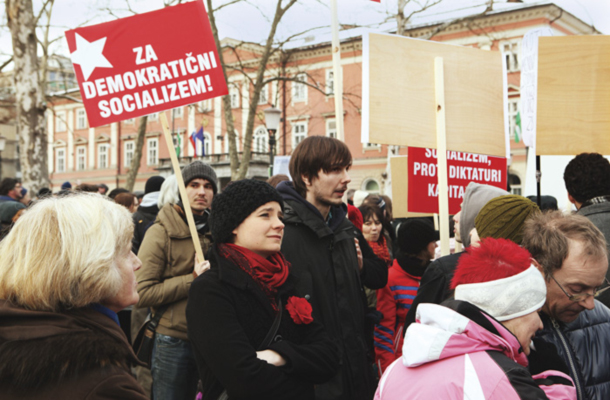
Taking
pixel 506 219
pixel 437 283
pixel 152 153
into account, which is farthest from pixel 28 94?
pixel 152 153

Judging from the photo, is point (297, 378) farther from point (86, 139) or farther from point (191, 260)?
point (86, 139)

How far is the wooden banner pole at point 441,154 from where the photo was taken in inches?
133

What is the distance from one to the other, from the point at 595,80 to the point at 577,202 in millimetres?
1216

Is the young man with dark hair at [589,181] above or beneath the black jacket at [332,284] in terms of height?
above

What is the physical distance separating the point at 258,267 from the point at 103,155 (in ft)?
172

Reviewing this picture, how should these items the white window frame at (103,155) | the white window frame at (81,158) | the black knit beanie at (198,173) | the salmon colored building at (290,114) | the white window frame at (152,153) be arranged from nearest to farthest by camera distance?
the black knit beanie at (198,173) < the salmon colored building at (290,114) < the white window frame at (152,153) < the white window frame at (103,155) < the white window frame at (81,158)

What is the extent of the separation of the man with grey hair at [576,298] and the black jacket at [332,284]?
998 millimetres

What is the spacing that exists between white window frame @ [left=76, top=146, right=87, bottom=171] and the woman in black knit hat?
176 ft

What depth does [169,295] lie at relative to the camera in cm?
361

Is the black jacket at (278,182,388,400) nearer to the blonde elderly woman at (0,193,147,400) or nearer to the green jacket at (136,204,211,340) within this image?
the green jacket at (136,204,211,340)

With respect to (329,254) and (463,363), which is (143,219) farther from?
(463,363)

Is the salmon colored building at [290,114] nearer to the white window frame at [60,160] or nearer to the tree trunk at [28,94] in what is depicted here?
the white window frame at [60,160]

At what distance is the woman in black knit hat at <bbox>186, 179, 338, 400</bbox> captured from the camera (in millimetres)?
2188

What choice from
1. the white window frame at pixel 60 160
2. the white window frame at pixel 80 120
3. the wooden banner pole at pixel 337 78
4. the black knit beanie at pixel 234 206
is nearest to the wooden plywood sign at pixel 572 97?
the wooden banner pole at pixel 337 78
